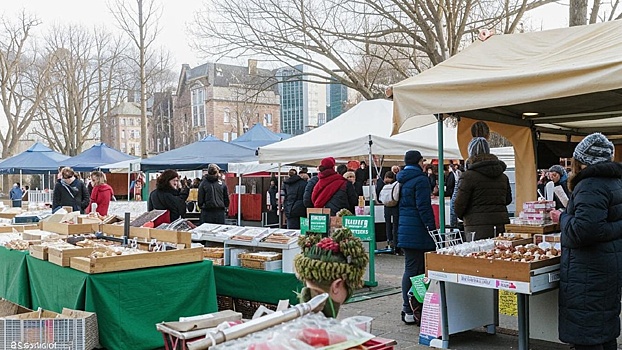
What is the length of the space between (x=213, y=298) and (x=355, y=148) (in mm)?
3479

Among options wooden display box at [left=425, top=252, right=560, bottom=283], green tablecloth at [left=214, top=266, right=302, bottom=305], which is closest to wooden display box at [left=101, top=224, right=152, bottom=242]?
green tablecloth at [left=214, top=266, right=302, bottom=305]

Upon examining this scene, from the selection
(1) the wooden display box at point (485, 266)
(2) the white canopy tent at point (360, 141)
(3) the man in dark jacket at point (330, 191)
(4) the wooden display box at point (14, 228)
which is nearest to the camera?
(1) the wooden display box at point (485, 266)

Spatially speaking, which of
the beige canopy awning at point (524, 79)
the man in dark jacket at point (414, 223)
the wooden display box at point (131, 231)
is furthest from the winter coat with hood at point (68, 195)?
the beige canopy awning at point (524, 79)

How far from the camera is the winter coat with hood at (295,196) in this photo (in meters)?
10.9

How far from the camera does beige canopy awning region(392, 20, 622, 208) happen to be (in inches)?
167

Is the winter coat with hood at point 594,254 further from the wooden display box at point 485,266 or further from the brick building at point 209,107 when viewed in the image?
the brick building at point 209,107

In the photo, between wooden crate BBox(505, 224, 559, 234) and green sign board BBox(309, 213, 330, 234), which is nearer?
wooden crate BBox(505, 224, 559, 234)

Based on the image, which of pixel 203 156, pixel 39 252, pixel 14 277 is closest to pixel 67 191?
pixel 203 156

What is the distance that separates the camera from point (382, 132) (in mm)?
8500

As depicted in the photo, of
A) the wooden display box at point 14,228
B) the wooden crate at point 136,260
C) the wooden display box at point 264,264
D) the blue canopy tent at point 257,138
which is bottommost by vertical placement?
the wooden display box at point 264,264

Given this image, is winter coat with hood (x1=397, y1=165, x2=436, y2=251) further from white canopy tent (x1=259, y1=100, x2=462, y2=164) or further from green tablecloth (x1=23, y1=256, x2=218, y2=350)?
white canopy tent (x1=259, y1=100, x2=462, y2=164)

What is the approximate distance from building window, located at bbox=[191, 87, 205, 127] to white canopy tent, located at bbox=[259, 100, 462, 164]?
187ft

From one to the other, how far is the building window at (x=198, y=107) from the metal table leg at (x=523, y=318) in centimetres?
6243

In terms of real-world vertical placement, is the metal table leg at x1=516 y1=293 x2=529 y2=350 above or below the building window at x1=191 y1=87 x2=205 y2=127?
below
